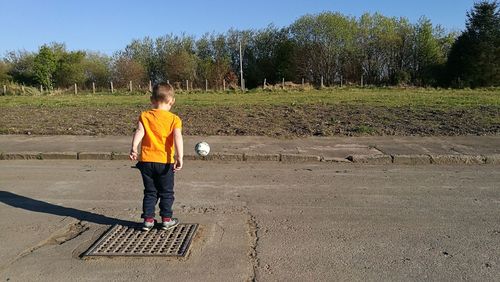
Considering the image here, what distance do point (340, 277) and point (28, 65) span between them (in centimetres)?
6372

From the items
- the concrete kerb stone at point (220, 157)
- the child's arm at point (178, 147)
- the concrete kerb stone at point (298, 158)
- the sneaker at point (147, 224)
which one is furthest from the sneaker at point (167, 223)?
the concrete kerb stone at point (298, 158)

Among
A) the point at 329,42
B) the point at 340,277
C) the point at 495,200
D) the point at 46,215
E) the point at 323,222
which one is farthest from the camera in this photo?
the point at 329,42

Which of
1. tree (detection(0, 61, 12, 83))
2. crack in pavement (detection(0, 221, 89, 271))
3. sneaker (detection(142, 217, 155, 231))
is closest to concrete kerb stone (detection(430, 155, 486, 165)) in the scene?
sneaker (detection(142, 217, 155, 231))

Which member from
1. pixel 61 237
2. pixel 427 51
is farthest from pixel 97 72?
pixel 61 237

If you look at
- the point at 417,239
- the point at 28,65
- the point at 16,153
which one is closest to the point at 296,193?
the point at 417,239

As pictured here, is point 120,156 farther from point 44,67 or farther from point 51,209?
point 44,67

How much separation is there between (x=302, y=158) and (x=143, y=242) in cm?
511

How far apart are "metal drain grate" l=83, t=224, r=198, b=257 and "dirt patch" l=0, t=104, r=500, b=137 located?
23.5 feet

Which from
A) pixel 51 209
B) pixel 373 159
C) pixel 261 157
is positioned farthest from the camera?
pixel 261 157

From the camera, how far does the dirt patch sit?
40.0 ft

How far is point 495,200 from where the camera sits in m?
6.21

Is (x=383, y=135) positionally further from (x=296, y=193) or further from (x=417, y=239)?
(x=417, y=239)

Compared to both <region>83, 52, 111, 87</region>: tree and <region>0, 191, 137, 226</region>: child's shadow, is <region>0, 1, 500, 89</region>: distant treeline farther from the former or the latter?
<region>0, 191, 137, 226</region>: child's shadow

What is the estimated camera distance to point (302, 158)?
9.19 m
